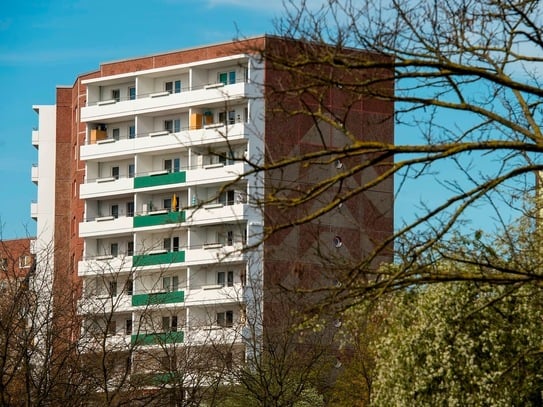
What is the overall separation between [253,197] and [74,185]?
90.8 metres

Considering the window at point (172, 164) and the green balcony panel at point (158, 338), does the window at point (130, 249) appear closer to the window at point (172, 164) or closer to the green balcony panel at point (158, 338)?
the window at point (172, 164)

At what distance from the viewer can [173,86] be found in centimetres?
10375

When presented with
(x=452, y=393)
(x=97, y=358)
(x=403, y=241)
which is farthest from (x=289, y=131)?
(x=403, y=241)

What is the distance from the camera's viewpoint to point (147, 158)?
103312 millimetres

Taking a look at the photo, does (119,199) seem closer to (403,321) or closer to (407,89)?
(403,321)

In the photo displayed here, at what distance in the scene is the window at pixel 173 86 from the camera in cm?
10319

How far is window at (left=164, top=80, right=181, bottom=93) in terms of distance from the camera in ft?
339

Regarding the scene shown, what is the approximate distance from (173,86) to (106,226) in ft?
31.5

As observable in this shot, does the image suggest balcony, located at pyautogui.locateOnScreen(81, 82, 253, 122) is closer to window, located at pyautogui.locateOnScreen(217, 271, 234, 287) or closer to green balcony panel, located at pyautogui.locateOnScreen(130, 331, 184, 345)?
window, located at pyautogui.locateOnScreen(217, 271, 234, 287)

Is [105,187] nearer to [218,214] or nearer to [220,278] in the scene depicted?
[218,214]

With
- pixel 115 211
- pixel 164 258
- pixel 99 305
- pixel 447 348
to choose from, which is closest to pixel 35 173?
pixel 115 211

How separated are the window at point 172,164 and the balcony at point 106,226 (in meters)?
3.93

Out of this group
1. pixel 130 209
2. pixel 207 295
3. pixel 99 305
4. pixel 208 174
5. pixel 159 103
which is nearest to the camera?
pixel 99 305

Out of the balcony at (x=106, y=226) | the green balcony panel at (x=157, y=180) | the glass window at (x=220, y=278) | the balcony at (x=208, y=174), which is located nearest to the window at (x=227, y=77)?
the balcony at (x=208, y=174)
